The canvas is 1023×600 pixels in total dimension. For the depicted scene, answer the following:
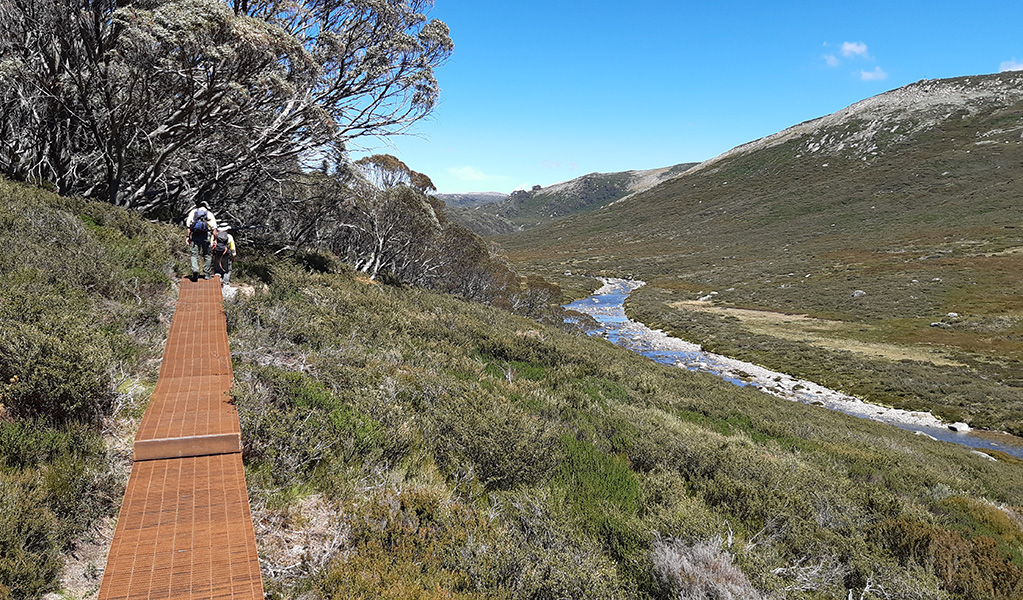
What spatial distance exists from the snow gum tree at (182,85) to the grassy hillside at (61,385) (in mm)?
4882

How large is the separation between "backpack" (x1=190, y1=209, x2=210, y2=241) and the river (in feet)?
90.5

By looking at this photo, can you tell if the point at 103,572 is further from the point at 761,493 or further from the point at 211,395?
the point at 761,493

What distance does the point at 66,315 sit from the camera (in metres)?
4.60

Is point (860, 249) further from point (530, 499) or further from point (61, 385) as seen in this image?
point (61, 385)

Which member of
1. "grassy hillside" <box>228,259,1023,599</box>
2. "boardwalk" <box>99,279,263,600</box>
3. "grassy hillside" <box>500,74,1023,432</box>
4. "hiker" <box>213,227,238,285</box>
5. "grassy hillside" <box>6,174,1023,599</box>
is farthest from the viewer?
"grassy hillside" <box>500,74,1023,432</box>

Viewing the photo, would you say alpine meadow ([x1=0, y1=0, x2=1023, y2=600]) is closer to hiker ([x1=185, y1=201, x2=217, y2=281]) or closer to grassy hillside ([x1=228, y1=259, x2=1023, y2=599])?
grassy hillside ([x1=228, y1=259, x2=1023, y2=599])

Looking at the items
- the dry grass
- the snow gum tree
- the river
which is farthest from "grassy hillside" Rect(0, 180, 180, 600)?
the dry grass

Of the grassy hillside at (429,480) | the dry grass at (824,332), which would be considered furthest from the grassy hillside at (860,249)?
the grassy hillside at (429,480)

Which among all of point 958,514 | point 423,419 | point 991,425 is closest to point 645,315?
point 991,425

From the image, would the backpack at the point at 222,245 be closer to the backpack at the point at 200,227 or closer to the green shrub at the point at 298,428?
the backpack at the point at 200,227

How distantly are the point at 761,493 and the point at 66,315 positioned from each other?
8.75m

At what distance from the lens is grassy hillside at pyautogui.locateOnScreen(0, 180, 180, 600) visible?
2574 mm

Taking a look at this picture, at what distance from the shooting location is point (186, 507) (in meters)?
3.12

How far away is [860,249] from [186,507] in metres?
101
